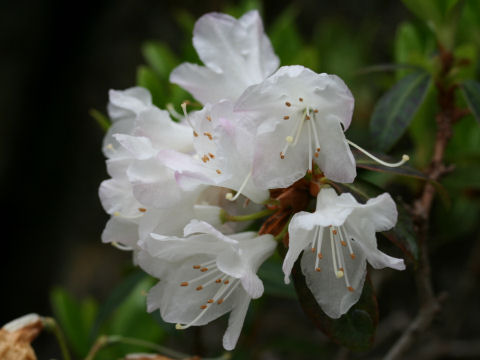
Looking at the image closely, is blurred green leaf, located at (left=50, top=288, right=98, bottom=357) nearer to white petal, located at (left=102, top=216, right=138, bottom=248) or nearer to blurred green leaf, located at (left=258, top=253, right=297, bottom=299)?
blurred green leaf, located at (left=258, top=253, right=297, bottom=299)

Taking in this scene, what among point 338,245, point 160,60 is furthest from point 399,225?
point 160,60

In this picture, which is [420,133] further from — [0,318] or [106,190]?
[0,318]

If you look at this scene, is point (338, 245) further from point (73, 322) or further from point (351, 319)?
point (73, 322)

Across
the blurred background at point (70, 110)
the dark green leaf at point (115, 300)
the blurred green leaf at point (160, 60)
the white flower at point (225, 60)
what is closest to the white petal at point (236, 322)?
the white flower at point (225, 60)

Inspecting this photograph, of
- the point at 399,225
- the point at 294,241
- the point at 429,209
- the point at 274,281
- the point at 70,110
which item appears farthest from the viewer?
the point at 70,110

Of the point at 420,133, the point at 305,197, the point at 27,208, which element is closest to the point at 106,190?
the point at 305,197

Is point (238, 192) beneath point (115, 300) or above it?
above

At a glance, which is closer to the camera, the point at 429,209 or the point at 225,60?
the point at 225,60
